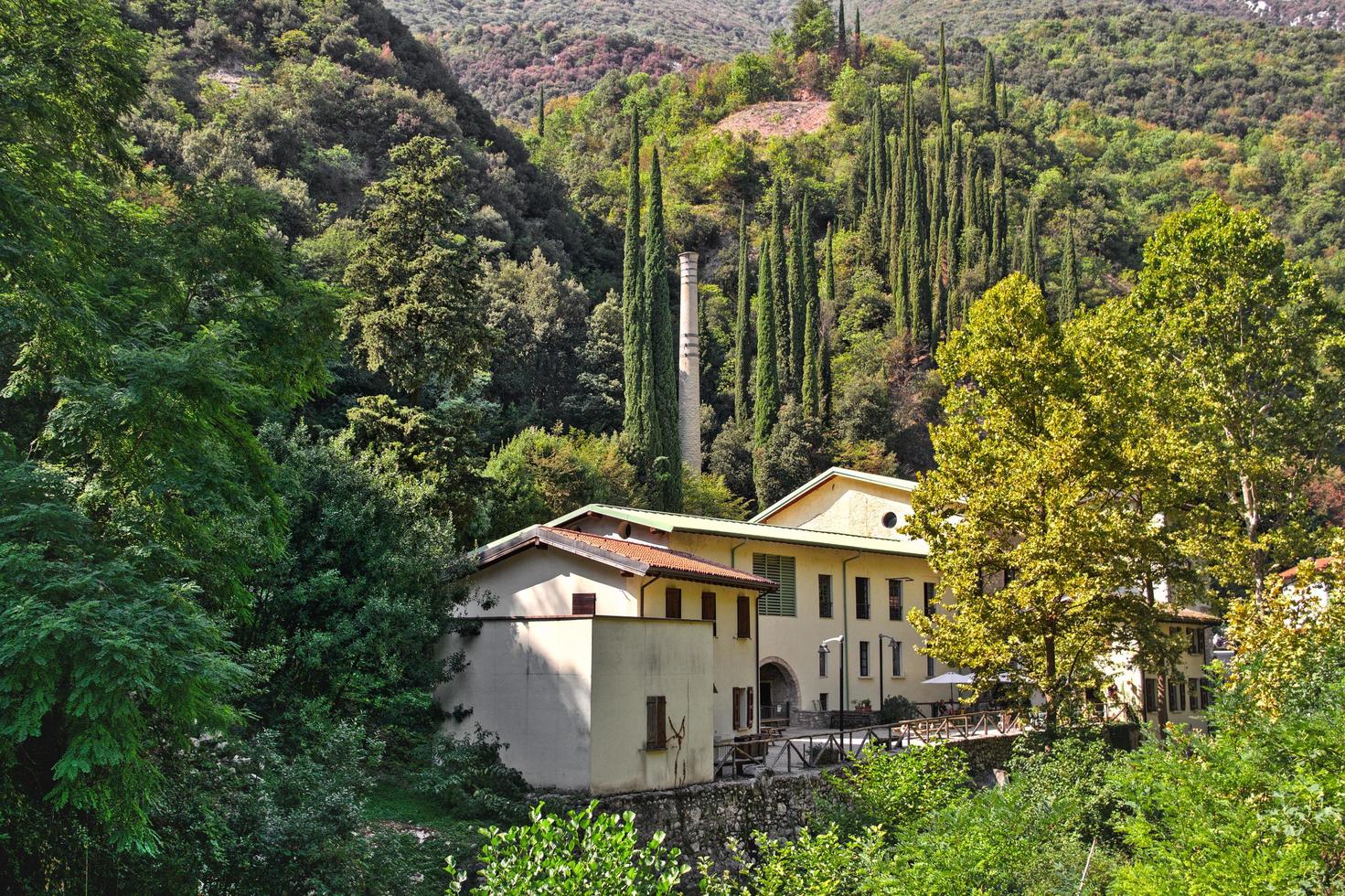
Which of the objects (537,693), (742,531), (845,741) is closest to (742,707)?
(845,741)

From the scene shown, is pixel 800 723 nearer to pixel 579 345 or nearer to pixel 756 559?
pixel 756 559

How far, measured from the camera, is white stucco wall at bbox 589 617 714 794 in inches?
871

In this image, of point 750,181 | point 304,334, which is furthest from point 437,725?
point 750,181

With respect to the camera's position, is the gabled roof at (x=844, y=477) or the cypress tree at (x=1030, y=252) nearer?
the gabled roof at (x=844, y=477)

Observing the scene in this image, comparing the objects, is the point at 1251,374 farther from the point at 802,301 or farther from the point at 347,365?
the point at 802,301

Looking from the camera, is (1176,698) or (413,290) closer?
(413,290)

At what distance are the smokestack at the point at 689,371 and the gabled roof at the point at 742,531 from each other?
917 inches

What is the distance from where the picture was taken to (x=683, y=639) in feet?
79.7

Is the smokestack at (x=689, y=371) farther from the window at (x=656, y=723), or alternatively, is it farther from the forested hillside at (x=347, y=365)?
the window at (x=656, y=723)

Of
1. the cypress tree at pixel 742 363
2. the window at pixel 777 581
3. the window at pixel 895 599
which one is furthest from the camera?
the cypress tree at pixel 742 363

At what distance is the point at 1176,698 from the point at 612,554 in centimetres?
2694

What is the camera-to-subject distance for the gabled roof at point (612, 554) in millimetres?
24938

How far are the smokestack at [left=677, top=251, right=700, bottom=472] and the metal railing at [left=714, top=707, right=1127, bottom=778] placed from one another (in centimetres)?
3086

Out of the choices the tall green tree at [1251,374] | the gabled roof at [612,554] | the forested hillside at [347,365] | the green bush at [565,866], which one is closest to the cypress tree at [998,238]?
the forested hillside at [347,365]
